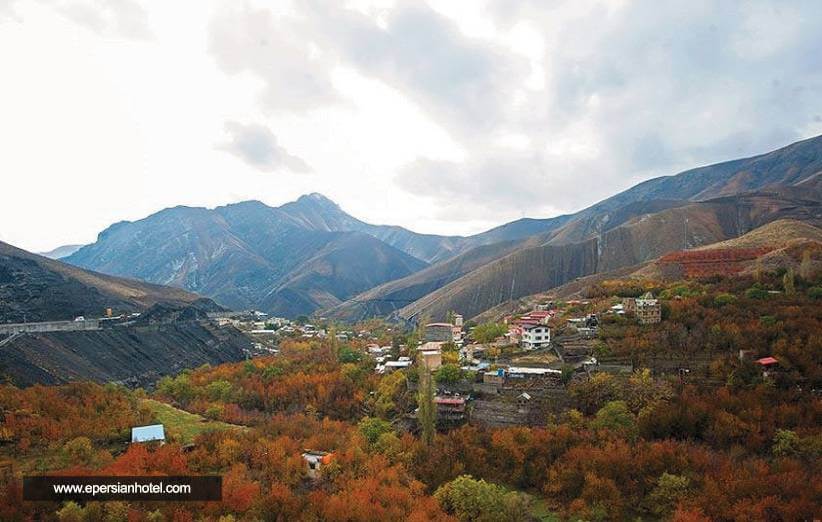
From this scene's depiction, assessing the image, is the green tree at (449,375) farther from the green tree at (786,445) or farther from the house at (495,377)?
the green tree at (786,445)

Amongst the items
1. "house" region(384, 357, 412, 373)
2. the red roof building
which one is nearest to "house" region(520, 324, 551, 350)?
"house" region(384, 357, 412, 373)

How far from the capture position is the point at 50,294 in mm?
81812

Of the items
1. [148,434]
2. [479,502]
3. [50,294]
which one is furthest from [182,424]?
[50,294]

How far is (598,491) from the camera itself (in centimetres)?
2767

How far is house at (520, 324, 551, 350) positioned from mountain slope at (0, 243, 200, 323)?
7149 centimetres

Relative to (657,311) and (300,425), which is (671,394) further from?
(300,425)

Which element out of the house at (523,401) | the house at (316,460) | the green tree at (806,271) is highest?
the green tree at (806,271)

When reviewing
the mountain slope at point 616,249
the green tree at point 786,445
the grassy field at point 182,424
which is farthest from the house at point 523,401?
the mountain slope at point 616,249

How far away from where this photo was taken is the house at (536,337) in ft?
179

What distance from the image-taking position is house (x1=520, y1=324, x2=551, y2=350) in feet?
179

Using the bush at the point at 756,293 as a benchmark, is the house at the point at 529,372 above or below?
below

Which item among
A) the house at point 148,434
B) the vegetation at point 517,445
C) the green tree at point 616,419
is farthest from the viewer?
the green tree at point 616,419

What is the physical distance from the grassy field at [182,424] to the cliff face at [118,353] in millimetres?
19784

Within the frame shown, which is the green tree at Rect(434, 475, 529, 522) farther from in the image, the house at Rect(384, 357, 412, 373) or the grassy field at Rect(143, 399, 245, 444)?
the house at Rect(384, 357, 412, 373)
